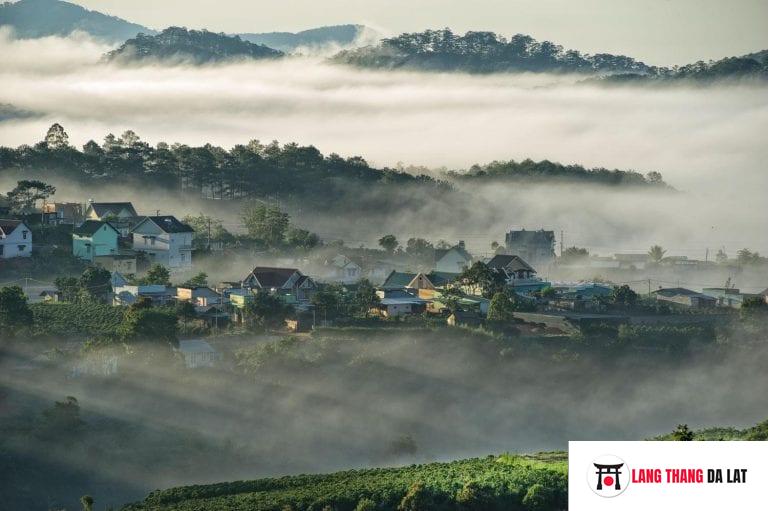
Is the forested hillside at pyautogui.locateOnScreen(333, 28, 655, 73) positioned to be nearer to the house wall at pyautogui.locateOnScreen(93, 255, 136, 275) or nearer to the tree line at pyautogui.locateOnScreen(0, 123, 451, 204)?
the tree line at pyautogui.locateOnScreen(0, 123, 451, 204)

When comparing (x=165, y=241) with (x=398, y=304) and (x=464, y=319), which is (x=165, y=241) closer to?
(x=398, y=304)

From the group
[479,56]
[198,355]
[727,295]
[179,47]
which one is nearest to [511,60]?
[479,56]

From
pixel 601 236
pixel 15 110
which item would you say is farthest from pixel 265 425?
pixel 15 110

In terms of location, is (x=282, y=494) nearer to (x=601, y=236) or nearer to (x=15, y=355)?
(x=15, y=355)

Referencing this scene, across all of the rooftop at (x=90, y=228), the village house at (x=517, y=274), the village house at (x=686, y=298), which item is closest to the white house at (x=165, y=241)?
the rooftop at (x=90, y=228)

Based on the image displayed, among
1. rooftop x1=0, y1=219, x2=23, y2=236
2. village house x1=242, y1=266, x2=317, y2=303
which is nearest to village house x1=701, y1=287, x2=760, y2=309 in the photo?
village house x1=242, y1=266, x2=317, y2=303
